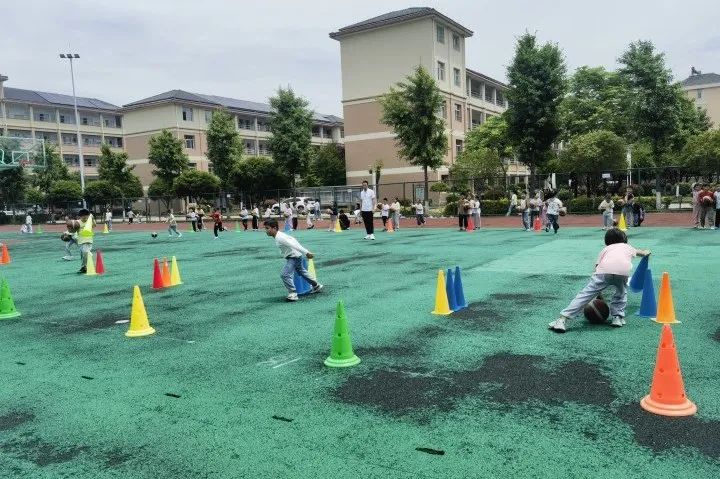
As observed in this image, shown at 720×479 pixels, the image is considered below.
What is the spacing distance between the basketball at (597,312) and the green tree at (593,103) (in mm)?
42510

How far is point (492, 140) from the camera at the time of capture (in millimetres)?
46906

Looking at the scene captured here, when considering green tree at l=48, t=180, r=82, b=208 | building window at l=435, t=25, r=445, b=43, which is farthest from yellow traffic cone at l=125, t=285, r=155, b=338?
green tree at l=48, t=180, r=82, b=208

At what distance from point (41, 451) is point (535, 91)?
1316 inches

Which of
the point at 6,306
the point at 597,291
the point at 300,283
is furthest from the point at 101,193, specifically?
the point at 597,291

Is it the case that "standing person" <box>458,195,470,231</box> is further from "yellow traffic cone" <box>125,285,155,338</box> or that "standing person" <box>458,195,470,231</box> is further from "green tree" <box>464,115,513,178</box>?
"green tree" <box>464,115,513,178</box>

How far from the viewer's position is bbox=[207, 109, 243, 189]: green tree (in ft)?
161

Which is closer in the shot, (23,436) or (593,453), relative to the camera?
(593,453)

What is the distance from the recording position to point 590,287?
6371 mm

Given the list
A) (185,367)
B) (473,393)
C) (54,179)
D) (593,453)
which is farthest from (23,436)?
(54,179)

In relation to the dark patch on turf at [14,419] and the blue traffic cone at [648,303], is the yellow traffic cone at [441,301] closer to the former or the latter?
the blue traffic cone at [648,303]

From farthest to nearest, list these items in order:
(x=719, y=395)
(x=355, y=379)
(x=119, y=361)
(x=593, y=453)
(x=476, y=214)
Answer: (x=476, y=214), (x=119, y=361), (x=355, y=379), (x=719, y=395), (x=593, y=453)

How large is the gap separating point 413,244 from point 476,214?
6641mm

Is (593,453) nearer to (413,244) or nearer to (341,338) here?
A: (341,338)

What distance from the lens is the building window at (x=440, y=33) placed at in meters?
46.2
